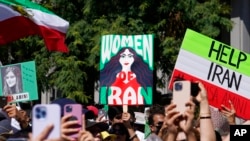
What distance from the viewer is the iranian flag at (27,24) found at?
11.2 m

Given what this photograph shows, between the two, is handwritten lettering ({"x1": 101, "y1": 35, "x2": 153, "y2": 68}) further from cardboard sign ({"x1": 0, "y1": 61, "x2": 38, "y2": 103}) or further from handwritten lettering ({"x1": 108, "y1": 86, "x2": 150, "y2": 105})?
cardboard sign ({"x1": 0, "y1": 61, "x2": 38, "y2": 103})

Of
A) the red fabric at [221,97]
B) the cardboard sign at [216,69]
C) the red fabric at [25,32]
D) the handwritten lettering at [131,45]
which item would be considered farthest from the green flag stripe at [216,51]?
the red fabric at [25,32]

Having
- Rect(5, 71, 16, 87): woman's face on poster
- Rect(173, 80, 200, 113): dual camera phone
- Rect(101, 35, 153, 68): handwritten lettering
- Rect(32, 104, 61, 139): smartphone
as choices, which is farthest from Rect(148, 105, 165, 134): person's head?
Rect(32, 104, 61, 139): smartphone

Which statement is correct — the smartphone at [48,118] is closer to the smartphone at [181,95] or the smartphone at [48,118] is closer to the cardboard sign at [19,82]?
the smartphone at [181,95]

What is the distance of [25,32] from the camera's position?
11758 mm

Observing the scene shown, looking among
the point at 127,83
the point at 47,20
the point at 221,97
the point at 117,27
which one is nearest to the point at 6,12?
the point at 47,20

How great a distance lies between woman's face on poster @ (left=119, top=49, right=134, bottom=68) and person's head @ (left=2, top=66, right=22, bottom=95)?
46.6 inches

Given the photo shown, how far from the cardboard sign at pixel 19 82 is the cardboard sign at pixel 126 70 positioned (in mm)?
806

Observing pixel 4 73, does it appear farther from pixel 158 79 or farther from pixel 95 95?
pixel 95 95

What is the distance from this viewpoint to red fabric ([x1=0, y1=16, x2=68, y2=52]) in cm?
1136

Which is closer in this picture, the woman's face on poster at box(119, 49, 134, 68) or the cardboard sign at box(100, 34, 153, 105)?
the cardboard sign at box(100, 34, 153, 105)

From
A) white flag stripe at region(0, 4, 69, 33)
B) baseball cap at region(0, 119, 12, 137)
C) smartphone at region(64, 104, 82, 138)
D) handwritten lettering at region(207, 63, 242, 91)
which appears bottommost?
baseball cap at region(0, 119, 12, 137)

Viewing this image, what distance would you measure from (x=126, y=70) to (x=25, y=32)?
2.74 metres

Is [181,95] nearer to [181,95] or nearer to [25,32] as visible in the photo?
[181,95]
